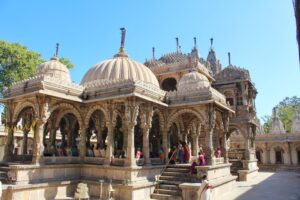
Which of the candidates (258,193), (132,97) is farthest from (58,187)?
(258,193)

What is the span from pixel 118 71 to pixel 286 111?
42438mm

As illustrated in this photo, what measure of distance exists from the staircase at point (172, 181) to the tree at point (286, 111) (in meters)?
38.9

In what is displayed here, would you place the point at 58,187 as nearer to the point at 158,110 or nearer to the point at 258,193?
the point at 158,110

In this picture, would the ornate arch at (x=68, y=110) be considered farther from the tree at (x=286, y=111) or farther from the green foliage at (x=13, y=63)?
the tree at (x=286, y=111)

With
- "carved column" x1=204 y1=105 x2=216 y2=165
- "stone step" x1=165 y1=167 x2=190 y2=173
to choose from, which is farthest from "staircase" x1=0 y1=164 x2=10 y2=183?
"carved column" x1=204 y1=105 x2=216 y2=165

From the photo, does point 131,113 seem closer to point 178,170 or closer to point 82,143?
point 82,143

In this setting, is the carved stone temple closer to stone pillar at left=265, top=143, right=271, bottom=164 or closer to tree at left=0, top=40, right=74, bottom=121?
tree at left=0, top=40, right=74, bottom=121

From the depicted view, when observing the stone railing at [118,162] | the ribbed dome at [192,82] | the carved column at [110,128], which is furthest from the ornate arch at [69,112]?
the ribbed dome at [192,82]

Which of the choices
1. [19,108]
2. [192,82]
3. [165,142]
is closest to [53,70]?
[19,108]

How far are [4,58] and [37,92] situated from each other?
1290 centimetres

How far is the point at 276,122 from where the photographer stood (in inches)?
1503

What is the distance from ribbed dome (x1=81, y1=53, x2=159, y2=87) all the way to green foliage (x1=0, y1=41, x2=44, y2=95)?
9.02m

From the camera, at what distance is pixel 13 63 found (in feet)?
75.0

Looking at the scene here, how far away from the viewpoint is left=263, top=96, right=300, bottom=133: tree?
47.2 metres
